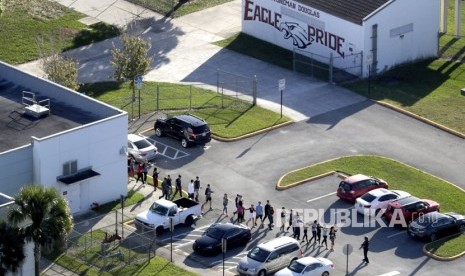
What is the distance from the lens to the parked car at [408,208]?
75.1 meters

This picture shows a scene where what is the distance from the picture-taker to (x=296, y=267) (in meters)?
68.7

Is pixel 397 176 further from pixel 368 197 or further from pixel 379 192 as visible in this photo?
pixel 368 197

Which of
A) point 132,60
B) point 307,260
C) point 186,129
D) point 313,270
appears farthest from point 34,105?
point 313,270

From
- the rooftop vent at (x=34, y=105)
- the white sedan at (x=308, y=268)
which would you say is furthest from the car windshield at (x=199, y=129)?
the white sedan at (x=308, y=268)

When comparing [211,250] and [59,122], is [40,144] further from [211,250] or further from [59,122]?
[211,250]

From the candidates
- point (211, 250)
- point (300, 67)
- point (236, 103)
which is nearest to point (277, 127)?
point (236, 103)

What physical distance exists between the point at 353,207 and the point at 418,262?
6.78 metres

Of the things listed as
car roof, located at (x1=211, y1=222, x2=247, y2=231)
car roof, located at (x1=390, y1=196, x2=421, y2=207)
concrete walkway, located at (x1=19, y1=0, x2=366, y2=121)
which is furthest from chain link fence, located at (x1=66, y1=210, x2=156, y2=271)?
concrete walkway, located at (x1=19, y1=0, x2=366, y2=121)

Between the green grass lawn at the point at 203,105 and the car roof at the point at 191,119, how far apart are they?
1787 millimetres

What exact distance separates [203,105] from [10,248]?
1185 inches

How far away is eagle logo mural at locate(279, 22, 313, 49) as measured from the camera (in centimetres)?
9938

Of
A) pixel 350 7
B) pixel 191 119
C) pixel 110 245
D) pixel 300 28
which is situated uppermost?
pixel 350 7

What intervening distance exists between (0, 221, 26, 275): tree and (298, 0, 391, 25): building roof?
3826 centimetres

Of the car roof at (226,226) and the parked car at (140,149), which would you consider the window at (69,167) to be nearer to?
the parked car at (140,149)
